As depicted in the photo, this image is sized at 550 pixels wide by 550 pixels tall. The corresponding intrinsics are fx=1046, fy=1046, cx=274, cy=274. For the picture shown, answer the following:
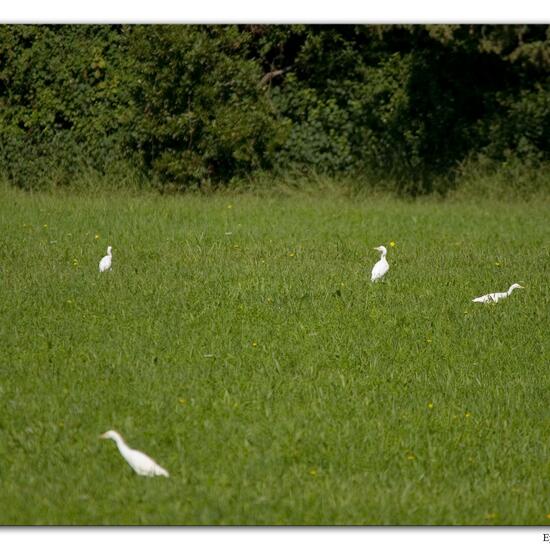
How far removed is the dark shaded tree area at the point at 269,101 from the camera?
48.1ft

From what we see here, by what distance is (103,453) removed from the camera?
5.61 m

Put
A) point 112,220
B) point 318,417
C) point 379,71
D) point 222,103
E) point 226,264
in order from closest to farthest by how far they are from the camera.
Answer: point 318,417 < point 226,264 < point 112,220 < point 222,103 < point 379,71

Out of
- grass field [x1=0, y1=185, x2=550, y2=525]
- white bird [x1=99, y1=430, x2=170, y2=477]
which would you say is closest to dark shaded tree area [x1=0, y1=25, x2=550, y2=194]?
grass field [x1=0, y1=185, x2=550, y2=525]

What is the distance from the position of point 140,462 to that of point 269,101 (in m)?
11.7

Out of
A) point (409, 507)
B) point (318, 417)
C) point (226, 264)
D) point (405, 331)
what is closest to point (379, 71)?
point (226, 264)

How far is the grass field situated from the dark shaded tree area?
3727 mm

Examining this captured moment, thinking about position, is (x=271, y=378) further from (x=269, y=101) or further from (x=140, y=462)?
(x=269, y=101)

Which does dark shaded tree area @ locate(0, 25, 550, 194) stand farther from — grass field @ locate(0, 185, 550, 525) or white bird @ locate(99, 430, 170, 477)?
white bird @ locate(99, 430, 170, 477)

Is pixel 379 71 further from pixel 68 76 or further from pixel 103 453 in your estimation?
pixel 103 453

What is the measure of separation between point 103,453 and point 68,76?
1069cm

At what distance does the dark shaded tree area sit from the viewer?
48.1ft

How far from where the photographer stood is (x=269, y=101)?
16438mm

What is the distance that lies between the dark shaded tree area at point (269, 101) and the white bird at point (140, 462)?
9.68 m

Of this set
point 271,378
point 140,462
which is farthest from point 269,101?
point 140,462
